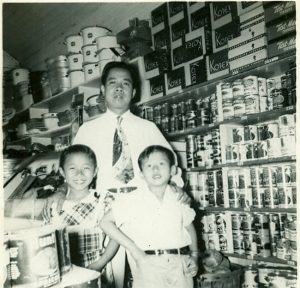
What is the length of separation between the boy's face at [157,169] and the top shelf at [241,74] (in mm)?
951

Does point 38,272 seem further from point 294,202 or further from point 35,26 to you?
point 35,26

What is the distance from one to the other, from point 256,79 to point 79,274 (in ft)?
5.93

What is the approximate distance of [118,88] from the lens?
2281 mm

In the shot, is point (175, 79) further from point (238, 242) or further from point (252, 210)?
point (238, 242)

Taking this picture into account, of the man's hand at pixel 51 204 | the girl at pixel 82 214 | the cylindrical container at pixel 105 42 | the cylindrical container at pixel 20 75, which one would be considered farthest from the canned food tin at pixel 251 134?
the cylindrical container at pixel 20 75

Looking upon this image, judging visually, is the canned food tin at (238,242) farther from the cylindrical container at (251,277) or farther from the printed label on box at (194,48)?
the printed label on box at (194,48)

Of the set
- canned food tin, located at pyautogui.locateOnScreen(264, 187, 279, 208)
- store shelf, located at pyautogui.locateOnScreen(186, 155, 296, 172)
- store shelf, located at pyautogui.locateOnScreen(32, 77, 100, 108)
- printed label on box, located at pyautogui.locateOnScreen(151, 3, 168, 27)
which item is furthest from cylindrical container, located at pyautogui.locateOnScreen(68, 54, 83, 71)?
canned food tin, located at pyautogui.locateOnScreen(264, 187, 279, 208)

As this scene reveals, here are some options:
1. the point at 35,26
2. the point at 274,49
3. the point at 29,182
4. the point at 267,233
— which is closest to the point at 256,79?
the point at 274,49

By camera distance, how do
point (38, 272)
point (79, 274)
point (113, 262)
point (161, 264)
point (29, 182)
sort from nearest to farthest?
point (38, 272), point (79, 274), point (161, 264), point (113, 262), point (29, 182)

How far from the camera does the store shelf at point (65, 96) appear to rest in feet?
11.6

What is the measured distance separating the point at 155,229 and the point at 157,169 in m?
0.30

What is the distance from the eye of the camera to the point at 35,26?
4.65 m

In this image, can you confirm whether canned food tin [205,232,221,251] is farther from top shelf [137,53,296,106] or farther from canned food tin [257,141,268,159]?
top shelf [137,53,296,106]

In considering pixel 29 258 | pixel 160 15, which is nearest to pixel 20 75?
pixel 160 15
